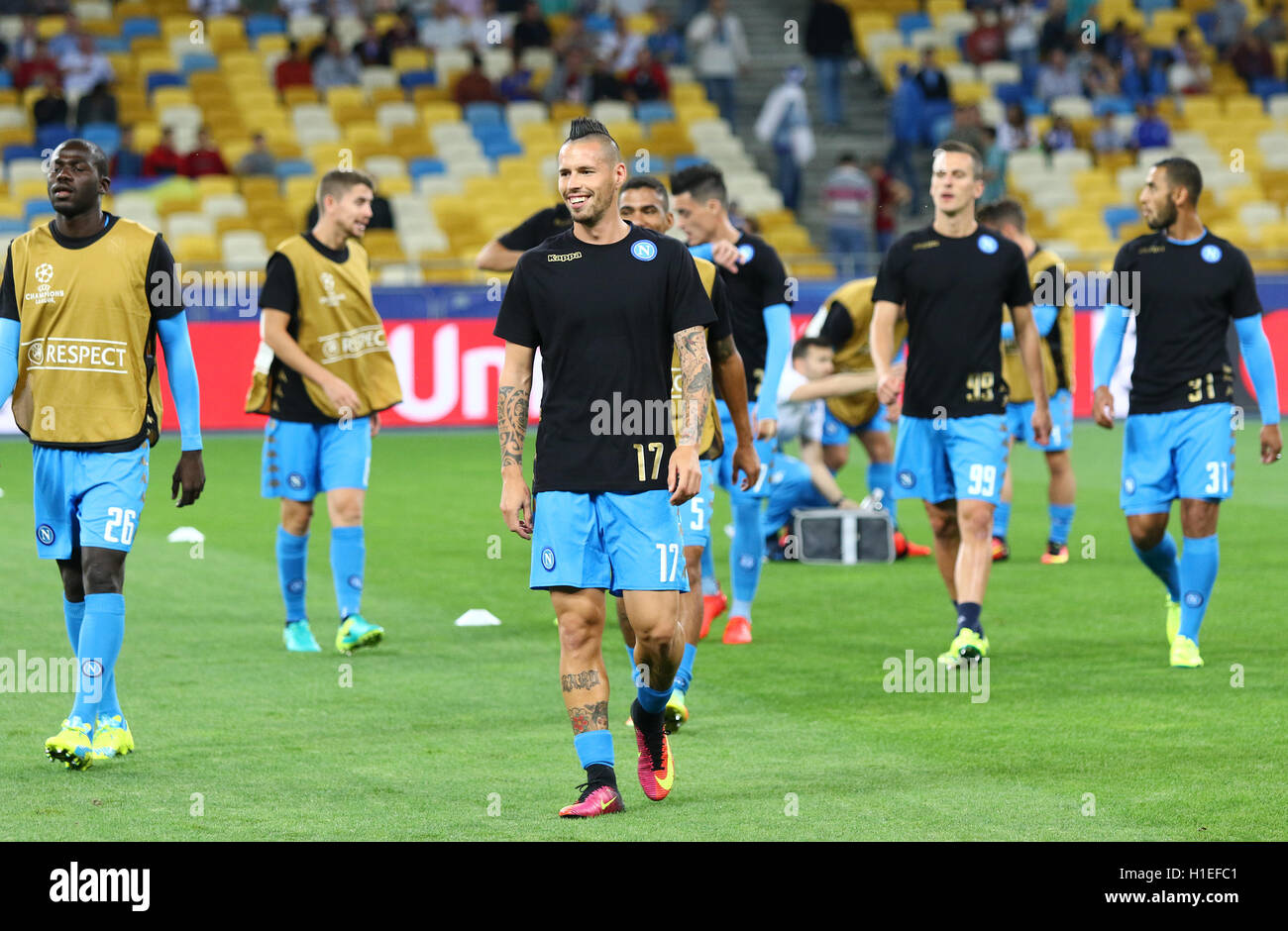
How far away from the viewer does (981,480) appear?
9.53 meters

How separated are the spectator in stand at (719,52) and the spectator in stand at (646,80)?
26.5 inches

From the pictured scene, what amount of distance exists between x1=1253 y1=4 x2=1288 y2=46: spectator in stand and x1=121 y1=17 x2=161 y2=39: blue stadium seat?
17578 millimetres

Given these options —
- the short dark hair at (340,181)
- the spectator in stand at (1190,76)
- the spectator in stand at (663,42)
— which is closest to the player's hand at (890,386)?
the short dark hair at (340,181)

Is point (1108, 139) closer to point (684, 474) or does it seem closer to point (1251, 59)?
point (1251, 59)

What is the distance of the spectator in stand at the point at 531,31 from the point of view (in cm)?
2819

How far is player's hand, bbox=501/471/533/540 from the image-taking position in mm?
Answer: 6402

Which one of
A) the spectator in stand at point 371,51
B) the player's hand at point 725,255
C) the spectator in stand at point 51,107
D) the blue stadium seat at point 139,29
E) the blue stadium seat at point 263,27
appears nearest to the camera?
the player's hand at point 725,255

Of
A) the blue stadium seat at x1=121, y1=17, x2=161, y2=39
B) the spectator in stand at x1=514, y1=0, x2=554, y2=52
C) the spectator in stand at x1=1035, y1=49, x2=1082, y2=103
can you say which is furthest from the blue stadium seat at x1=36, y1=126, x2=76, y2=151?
the spectator in stand at x1=1035, y1=49, x2=1082, y2=103

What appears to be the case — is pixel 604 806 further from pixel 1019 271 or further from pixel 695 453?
pixel 1019 271

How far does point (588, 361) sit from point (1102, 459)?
48.4 feet

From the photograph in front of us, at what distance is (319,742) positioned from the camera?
777 cm

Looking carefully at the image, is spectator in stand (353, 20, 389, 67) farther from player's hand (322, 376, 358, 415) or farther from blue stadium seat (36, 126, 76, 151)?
player's hand (322, 376, 358, 415)

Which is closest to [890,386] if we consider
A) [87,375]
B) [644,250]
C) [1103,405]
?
[1103,405]

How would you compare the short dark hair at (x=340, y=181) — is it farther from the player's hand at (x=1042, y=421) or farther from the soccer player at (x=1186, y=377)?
the soccer player at (x=1186, y=377)
